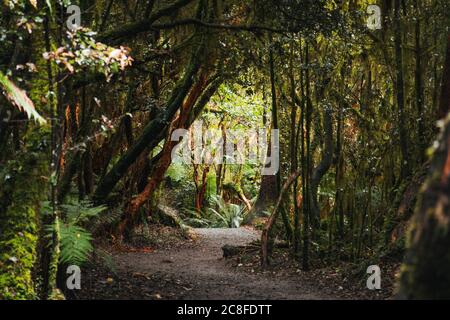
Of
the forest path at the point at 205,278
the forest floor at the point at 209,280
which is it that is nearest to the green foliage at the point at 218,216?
the forest path at the point at 205,278

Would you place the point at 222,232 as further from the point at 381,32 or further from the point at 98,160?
the point at 381,32

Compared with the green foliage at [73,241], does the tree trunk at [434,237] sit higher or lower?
higher

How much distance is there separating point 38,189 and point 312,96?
6.73 metres

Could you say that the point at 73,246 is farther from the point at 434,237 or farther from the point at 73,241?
the point at 434,237

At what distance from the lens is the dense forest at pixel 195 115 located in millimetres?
5121

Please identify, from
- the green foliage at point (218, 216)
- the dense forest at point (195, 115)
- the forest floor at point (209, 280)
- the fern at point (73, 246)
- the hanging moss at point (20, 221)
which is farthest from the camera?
the green foliage at point (218, 216)

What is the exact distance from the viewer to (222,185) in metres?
23.3

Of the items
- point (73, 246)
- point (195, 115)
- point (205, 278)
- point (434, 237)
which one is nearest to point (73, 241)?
point (73, 246)

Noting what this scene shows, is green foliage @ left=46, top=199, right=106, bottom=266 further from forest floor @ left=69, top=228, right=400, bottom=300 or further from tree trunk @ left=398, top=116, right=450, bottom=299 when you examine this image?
tree trunk @ left=398, top=116, right=450, bottom=299

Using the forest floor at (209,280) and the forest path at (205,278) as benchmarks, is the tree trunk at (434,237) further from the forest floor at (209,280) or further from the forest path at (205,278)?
the forest path at (205,278)

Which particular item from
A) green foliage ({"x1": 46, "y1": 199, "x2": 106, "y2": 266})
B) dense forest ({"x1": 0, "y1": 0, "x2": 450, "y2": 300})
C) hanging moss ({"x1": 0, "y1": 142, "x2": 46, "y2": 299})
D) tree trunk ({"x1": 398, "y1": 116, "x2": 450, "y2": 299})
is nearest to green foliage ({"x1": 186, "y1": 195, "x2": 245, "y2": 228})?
dense forest ({"x1": 0, "y1": 0, "x2": 450, "y2": 300})

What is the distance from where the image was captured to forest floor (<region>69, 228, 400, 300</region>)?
651 centimetres

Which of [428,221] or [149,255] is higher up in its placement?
[428,221]
